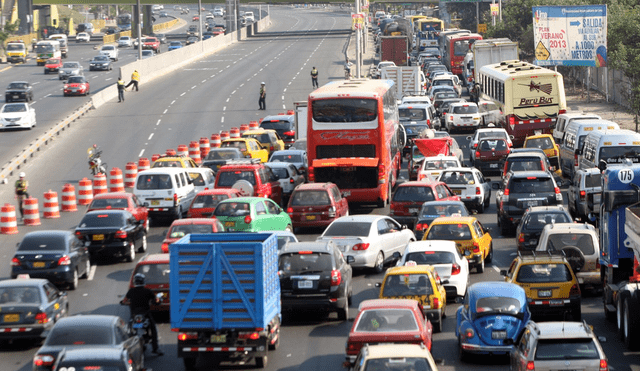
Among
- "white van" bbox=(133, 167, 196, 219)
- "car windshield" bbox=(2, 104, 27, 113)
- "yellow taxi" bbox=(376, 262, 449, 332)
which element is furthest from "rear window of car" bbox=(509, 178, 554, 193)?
"car windshield" bbox=(2, 104, 27, 113)

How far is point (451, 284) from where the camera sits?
22078mm

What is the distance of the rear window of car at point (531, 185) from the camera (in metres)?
30.4

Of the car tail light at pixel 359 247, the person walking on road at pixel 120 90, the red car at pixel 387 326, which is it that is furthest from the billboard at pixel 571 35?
the red car at pixel 387 326

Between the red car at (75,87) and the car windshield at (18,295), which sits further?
the red car at (75,87)

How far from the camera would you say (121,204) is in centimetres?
3003

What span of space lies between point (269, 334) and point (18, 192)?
19.0m

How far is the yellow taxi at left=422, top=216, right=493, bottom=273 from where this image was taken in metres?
24.9

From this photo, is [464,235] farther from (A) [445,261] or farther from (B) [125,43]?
(B) [125,43]

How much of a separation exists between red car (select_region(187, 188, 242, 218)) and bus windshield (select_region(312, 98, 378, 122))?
15.7 ft

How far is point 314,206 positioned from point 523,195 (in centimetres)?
601

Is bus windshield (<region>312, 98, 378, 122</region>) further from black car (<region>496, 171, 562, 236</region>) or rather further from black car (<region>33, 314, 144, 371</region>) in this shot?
black car (<region>33, 314, 144, 371</region>)

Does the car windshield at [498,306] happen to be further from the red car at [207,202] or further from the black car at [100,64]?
the black car at [100,64]

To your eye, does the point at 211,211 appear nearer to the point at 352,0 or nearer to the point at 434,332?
the point at 434,332

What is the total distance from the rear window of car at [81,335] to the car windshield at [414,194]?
1554 centimetres
